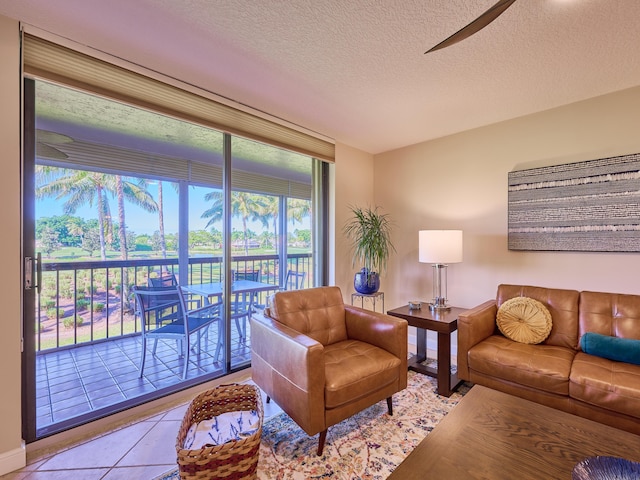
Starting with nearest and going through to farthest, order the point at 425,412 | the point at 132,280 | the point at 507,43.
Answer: the point at 507,43
the point at 425,412
the point at 132,280

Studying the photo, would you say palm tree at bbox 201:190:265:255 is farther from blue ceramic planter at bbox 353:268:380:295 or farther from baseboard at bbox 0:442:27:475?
baseboard at bbox 0:442:27:475

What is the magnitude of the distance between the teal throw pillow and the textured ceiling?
6.03 feet

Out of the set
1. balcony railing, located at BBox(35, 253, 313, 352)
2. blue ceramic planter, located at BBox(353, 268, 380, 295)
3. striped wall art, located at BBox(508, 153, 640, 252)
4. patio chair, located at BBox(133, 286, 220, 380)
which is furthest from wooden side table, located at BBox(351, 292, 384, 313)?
patio chair, located at BBox(133, 286, 220, 380)

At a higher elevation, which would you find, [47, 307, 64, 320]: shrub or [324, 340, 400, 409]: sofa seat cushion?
[47, 307, 64, 320]: shrub

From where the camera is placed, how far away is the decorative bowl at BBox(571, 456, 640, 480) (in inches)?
34.2

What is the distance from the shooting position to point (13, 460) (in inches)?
59.0

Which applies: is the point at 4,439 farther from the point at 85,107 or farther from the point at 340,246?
the point at 340,246

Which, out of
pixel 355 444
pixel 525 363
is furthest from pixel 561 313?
pixel 355 444

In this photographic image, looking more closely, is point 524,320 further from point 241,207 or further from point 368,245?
point 241,207

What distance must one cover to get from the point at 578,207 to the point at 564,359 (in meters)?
1.31

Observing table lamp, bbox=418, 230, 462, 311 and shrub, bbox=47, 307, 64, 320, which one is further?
table lamp, bbox=418, 230, 462, 311

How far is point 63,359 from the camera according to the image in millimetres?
2605

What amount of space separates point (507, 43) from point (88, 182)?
119 inches

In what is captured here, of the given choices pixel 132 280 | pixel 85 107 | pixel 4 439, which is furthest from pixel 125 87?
pixel 4 439
